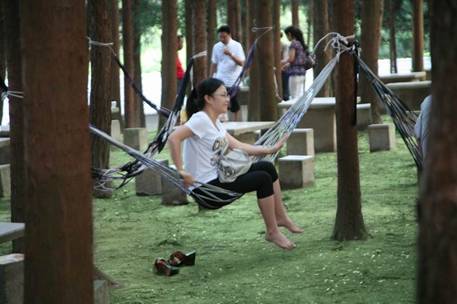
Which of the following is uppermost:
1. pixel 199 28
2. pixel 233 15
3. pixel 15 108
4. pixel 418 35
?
pixel 233 15

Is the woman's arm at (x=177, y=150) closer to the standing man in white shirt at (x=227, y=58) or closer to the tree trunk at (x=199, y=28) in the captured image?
the tree trunk at (x=199, y=28)

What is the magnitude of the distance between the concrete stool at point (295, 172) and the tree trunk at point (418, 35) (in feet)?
31.0

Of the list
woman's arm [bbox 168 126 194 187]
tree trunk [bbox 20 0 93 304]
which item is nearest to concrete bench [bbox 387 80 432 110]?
woman's arm [bbox 168 126 194 187]

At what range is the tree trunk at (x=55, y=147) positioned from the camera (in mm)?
4320

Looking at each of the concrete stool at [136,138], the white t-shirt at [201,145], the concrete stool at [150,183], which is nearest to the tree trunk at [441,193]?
the white t-shirt at [201,145]

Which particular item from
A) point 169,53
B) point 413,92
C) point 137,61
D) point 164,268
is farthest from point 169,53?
point 164,268

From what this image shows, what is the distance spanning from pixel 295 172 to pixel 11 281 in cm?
515

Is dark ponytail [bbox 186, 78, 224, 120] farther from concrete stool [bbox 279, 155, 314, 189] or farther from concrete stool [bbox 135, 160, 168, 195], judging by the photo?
concrete stool [bbox 135, 160, 168, 195]

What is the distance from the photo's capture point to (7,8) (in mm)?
6953

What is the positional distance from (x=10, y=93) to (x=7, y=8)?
0.57 meters

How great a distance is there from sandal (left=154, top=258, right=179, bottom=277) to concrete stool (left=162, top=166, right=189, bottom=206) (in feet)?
9.32

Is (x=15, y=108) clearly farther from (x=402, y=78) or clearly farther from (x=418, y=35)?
(x=418, y=35)

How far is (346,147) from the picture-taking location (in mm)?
7355

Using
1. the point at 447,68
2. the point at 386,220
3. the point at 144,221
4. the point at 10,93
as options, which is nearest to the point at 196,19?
the point at 144,221
